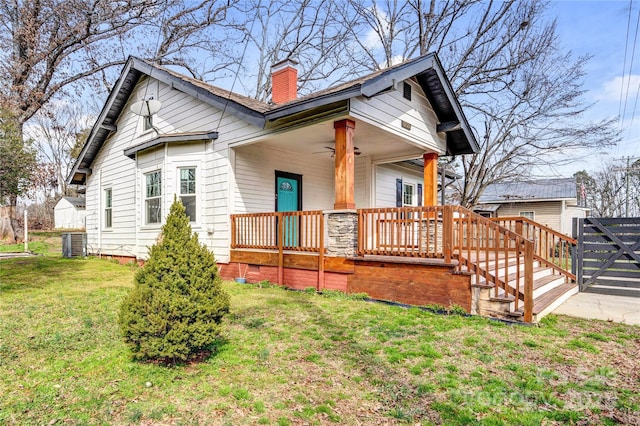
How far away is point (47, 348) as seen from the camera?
3840 mm

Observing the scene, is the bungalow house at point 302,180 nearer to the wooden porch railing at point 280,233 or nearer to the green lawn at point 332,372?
the wooden porch railing at point 280,233

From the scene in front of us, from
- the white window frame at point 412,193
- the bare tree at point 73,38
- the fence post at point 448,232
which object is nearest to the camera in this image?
the fence post at point 448,232

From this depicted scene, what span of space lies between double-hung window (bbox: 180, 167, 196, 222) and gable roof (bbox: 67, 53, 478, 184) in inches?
72.5

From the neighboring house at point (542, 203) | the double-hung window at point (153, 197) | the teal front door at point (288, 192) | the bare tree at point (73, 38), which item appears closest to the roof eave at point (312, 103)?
the teal front door at point (288, 192)

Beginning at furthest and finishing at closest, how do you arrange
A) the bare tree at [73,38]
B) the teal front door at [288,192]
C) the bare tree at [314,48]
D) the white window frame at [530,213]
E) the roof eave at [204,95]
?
1. the white window frame at [530,213]
2. the bare tree at [314,48]
3. the bare tree at [73,38]
4. the teal front door at [288,192]
5. the roof eave at [204,95]

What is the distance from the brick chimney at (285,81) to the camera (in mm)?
9109

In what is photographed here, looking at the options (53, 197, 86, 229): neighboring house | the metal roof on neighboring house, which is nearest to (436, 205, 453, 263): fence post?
(53, 197, 86, 229): neighboring house

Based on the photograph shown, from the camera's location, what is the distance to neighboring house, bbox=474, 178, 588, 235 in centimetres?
2183

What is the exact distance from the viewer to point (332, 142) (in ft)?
29.1

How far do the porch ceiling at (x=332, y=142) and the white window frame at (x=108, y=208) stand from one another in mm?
6771

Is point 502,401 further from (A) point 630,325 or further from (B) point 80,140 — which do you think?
(B) point 80,140

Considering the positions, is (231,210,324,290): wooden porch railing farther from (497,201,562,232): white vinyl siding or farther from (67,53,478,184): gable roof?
(497,201,562,232): white vinyl siding

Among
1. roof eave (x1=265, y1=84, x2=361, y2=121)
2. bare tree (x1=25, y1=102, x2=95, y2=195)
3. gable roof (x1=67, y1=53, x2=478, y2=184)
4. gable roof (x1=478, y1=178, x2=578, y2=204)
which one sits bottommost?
gable roof (x1=478, y1=178, x2=578, y2=204)

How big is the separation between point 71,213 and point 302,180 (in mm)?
31176
